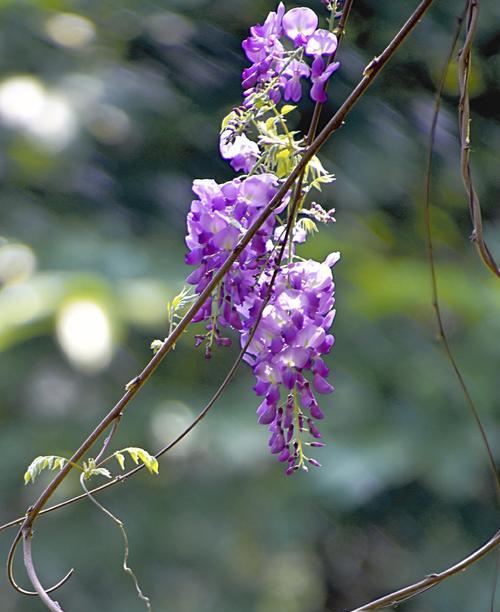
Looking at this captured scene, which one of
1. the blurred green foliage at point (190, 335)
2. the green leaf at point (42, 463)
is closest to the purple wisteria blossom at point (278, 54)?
the green leaf at point (42, 463)

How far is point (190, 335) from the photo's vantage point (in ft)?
6.38

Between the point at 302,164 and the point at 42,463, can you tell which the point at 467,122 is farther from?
the point at 42,463

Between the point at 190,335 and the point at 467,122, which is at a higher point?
the point at 467,122

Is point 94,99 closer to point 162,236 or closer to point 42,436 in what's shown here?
point 162,236

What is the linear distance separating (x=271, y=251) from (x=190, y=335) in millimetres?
1408

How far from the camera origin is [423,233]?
2.28m

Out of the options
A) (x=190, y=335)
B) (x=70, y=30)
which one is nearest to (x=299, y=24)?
(x=190, y=335)

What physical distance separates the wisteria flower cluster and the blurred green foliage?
108 cm

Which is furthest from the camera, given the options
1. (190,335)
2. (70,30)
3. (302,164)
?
(70,30)

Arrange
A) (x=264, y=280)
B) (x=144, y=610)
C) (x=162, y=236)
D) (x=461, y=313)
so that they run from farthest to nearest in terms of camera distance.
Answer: (x=162, y=236)
(x=144, y=610)
(x=461, y=313)
(x=264, y=280)

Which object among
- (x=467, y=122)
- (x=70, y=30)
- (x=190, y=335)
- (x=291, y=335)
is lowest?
(x=190, y=335)

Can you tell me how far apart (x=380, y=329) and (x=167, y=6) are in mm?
1019

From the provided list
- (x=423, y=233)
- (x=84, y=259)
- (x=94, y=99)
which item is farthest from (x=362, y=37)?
(x=84, y=259)

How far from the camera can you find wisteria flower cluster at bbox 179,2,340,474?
0.53 m
